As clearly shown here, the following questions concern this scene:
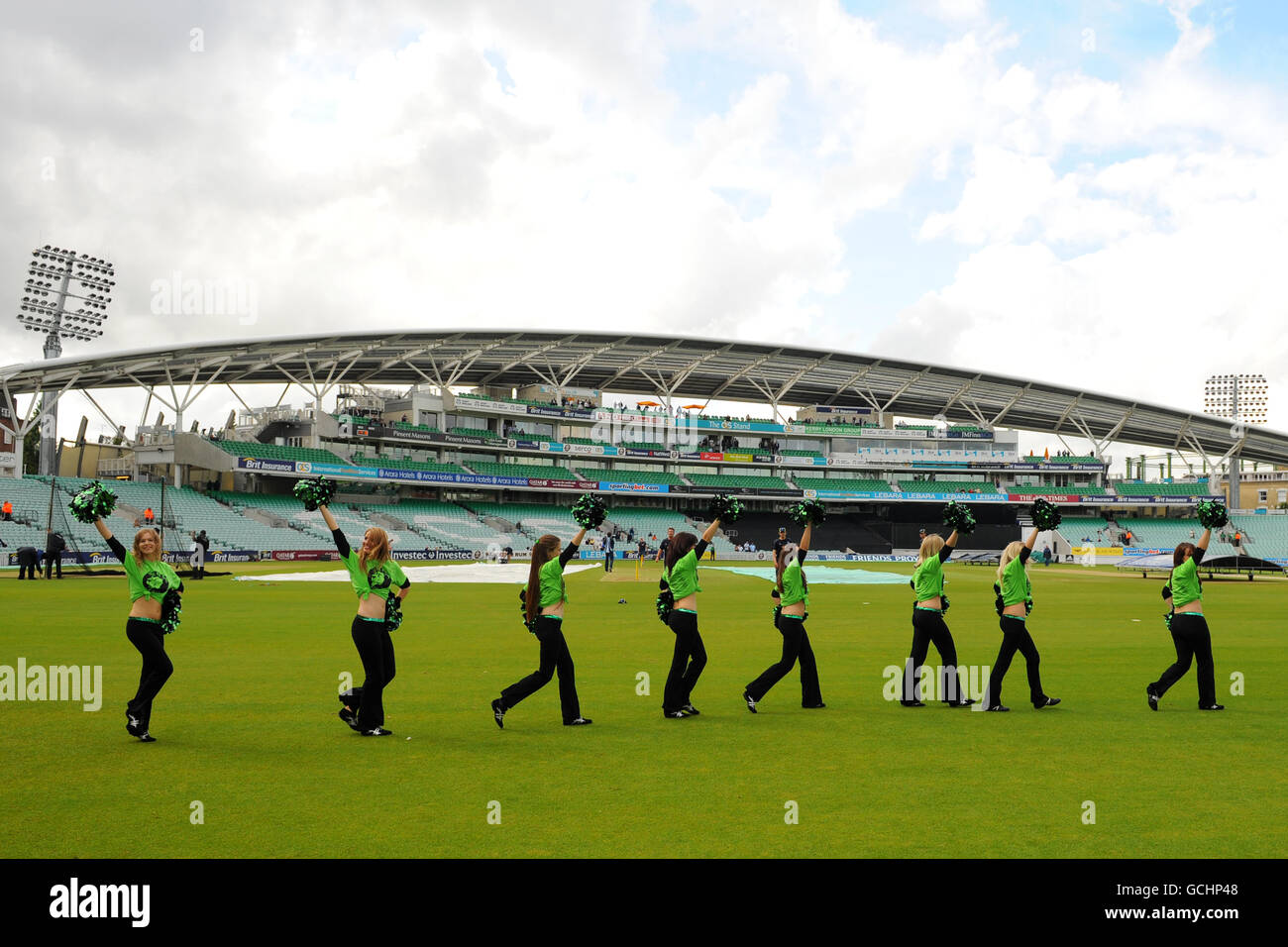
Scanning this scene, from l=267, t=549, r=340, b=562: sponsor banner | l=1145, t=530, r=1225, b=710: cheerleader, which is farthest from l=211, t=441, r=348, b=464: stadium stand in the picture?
l=1145, t=530, r=1225, b=710: cheerleader

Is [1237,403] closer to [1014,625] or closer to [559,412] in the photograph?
[559,412]

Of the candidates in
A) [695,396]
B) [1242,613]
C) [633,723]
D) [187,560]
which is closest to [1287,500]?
[695,396]

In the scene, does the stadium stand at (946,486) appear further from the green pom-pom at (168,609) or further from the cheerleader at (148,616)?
the cheerleader at (148,616)

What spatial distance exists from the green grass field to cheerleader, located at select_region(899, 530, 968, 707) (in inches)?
17.4

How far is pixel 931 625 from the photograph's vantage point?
999 cm

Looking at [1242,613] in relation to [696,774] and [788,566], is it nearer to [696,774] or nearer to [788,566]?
[788,566]

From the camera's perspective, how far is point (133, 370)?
188ft

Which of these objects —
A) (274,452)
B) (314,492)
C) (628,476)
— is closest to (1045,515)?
(314,492)

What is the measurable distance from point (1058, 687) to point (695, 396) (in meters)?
71.1

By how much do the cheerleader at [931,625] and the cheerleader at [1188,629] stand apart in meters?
2.04

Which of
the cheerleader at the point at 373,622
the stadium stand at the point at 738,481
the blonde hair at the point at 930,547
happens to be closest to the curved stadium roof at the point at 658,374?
the stadium stand at the point at 738,481

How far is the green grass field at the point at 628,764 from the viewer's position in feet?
17.9

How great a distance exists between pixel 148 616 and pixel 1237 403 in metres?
94.4
